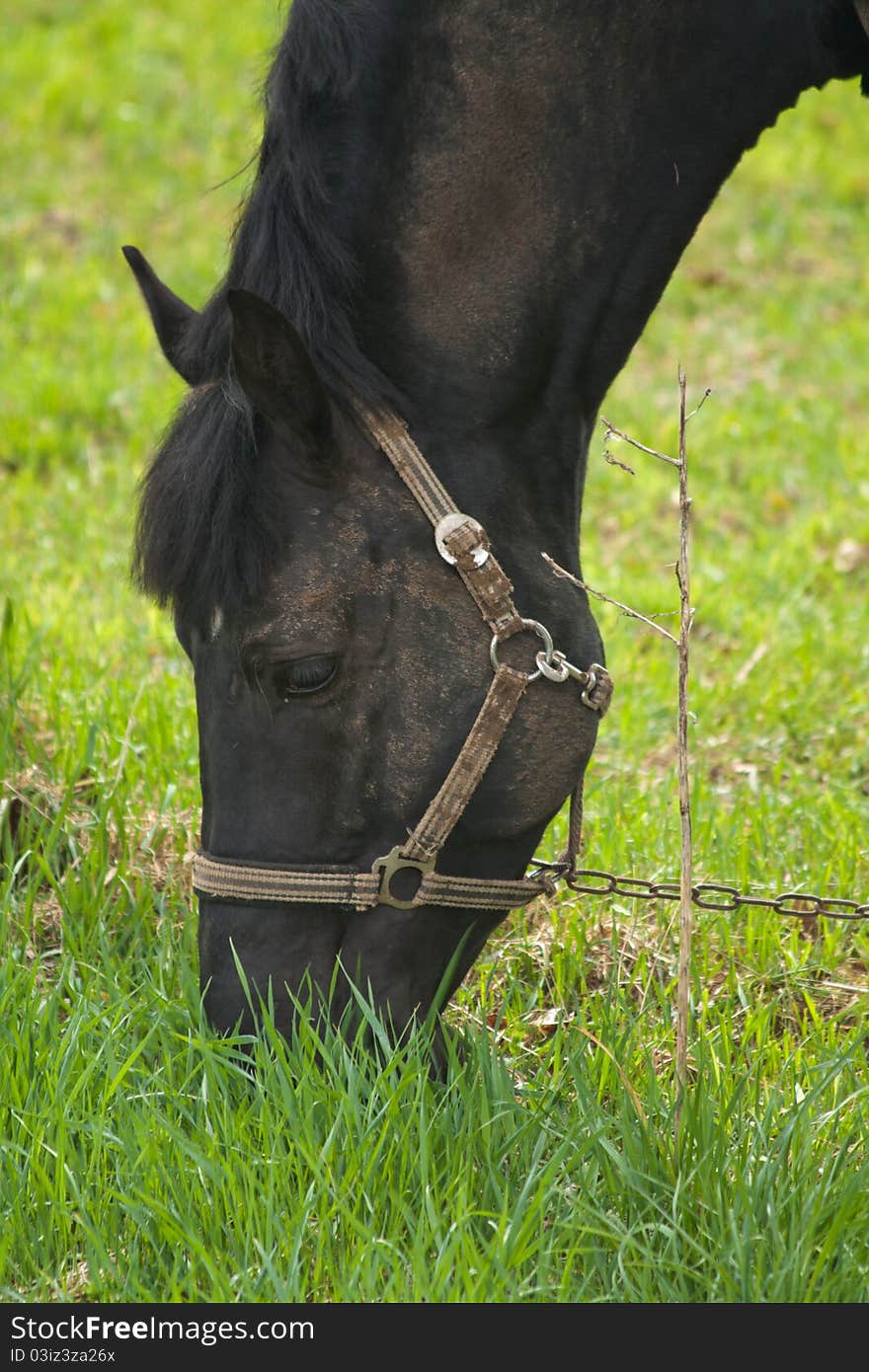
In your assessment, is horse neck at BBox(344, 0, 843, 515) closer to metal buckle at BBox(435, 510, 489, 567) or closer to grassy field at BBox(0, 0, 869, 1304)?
metal buckle at BBox(435, 510, 489, 567)

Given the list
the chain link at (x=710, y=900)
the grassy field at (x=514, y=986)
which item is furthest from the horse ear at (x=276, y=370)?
the chain link at (x=710, y=900)

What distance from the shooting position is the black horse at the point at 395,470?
2598 millimetres

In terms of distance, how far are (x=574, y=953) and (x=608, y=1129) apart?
0.79 metres

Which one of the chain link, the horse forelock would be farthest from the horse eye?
the chain link

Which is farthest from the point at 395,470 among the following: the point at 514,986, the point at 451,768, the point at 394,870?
the point at 514,986

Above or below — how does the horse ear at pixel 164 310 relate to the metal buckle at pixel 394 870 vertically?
above

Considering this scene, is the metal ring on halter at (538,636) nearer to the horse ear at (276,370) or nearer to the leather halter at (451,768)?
the leather halter at (451,768)

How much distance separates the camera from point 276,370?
249cm

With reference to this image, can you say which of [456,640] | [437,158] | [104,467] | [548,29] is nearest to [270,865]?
[456,640]

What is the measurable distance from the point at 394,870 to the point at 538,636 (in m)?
0.49

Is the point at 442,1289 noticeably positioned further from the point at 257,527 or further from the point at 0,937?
the point at 0,937

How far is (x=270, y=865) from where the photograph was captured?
2.64 metres

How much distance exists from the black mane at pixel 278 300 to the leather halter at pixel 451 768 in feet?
0.60

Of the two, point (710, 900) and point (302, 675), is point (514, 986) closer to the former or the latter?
point (710, 900)
